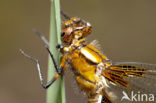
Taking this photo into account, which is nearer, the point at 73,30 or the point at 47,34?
the point at 73,30

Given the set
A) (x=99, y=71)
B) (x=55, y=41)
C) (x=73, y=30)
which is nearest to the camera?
(x=55, y=41)

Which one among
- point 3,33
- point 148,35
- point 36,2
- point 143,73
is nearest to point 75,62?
point 143,73

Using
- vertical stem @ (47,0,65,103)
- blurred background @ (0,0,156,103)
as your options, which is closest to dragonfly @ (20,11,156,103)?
vertical stem @ (47,0,65,103)

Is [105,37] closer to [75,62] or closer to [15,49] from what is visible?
[15,49]

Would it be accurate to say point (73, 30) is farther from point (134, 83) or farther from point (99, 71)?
point (134, 83)

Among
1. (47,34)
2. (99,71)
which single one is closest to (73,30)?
(99,71)

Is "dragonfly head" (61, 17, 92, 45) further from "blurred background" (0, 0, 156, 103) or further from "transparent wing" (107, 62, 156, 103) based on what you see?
"blurred background" (0, 0, 156, 103)

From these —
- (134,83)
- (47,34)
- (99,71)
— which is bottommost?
(134,83)

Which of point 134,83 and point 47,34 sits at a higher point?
point 47,34

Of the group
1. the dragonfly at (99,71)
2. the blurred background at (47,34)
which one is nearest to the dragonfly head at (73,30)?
the dragonfly at (99,71)
